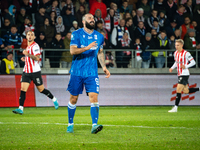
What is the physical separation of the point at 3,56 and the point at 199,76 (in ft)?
26.1

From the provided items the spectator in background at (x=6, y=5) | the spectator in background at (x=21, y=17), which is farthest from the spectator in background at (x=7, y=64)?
the spectator in background at (x=6, y=5)

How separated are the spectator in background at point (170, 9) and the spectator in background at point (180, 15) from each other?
186mm

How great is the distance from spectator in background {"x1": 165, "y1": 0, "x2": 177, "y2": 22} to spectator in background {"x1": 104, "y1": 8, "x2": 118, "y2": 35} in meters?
3.14

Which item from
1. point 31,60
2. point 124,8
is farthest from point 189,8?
point 31,60

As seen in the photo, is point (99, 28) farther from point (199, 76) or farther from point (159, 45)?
point (199, 76)

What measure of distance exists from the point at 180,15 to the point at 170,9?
592 mm

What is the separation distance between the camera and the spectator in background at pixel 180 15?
58.2 ft

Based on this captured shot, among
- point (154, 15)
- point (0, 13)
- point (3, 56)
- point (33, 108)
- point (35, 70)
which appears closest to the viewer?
point (35, 70)

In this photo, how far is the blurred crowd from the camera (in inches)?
603

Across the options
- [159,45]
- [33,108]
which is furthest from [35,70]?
[159,45]

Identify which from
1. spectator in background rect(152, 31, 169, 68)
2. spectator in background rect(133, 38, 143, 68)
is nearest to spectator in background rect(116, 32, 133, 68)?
spectator in background rect(133, 38, 143, 68)

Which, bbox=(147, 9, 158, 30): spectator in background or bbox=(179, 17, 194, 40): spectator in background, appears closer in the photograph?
bbox=(147, 9, 158, 30): spectator in background

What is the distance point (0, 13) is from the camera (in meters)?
15.9

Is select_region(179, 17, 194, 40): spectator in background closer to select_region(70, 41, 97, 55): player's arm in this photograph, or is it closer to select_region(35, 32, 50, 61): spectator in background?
select_region(35, 32, 50, 61): spectator in background
